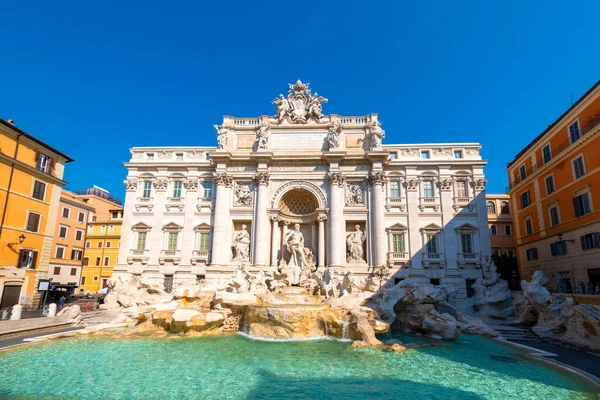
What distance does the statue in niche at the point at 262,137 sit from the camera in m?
25.5

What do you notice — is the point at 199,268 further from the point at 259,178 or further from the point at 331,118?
the point at 331,118

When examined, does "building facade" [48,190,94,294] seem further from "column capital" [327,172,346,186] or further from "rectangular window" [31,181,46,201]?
"column capital" [327,172,346,186]

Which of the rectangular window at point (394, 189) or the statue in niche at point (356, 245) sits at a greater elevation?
the rectangular window at point (394, 189)

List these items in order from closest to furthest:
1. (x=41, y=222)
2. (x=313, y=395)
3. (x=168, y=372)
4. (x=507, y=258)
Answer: (x=313, y=395), (x=168, y=372), (x=41, y=222), (x=507, y=258)

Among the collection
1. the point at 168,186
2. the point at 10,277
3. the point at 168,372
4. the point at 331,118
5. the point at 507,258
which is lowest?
the point at 168,372

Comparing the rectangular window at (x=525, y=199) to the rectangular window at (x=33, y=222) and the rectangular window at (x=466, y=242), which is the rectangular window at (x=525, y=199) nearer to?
the rectangular window at (x=466, y=242)

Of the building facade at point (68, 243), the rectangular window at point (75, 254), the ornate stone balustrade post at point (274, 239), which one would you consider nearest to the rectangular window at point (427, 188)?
the ornate stone balustrade post at point (274, 239)

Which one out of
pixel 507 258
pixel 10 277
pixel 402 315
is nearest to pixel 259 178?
pixel 402 315

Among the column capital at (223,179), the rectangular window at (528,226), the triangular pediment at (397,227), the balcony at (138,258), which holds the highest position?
the column capital at (223,179)

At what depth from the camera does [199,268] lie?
2439cm

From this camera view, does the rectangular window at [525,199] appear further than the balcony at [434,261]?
Yes

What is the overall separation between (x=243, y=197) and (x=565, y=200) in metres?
22.5

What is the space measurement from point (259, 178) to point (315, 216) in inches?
204

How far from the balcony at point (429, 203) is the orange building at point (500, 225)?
49.3 ft
